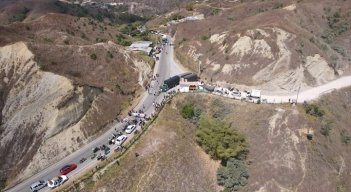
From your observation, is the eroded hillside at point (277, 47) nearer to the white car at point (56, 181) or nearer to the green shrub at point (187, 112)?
the green shrub at point (187, 112)

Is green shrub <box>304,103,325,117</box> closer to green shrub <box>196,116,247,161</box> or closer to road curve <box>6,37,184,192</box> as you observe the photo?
green shrub <box>196,116,247,161</box>

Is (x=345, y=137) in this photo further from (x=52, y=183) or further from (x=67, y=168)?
(x=52, y=183)

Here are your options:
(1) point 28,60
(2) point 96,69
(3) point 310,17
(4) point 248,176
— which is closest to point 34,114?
(1) point 28,60

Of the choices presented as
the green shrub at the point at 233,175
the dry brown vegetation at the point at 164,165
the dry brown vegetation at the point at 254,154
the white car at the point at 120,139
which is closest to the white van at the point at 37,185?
the dry brown vegetation at the point at 164,165

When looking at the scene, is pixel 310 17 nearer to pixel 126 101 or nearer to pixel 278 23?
pixel 278 23

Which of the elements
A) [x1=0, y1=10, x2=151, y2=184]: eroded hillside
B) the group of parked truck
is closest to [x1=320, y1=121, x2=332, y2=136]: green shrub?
the group of parked truck

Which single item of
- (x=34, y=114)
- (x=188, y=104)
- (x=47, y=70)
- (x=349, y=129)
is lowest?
(x=349, y=129)

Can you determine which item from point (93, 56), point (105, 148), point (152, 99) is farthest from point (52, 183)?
point (93, 56)
